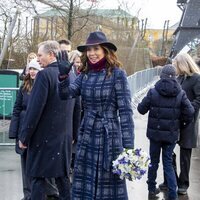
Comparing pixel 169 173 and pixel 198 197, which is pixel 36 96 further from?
pixel 198 197

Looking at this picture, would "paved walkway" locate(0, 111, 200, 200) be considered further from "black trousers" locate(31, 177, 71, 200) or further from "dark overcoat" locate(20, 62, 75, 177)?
"dark overcoat" locate(20, 62, 75, 177)

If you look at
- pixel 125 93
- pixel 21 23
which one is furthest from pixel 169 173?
pixel 21 23

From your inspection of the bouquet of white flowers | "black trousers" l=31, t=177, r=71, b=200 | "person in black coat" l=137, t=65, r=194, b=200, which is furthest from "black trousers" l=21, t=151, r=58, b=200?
the bouquet of white flowers

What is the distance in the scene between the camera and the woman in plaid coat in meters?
4.59

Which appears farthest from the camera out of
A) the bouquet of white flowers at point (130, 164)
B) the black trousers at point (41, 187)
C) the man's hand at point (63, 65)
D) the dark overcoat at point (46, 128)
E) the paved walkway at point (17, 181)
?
the paved walkway at point (17, 181)

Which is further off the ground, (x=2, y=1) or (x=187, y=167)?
(x=2, y=1)

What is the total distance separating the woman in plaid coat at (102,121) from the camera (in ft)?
15.1

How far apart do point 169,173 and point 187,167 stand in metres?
0.48

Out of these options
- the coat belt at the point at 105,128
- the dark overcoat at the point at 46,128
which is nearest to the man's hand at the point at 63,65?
the coat belt at the point at 105,128

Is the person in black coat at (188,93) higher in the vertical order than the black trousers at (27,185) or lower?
higher

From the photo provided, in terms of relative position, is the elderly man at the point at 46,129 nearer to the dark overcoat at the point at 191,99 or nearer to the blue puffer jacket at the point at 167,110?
the blue puffer jacket at the point at 167,110

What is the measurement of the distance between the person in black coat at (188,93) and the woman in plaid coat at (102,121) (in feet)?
6.54

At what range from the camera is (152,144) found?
6383 millimetres

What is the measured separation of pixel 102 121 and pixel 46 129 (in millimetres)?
793
